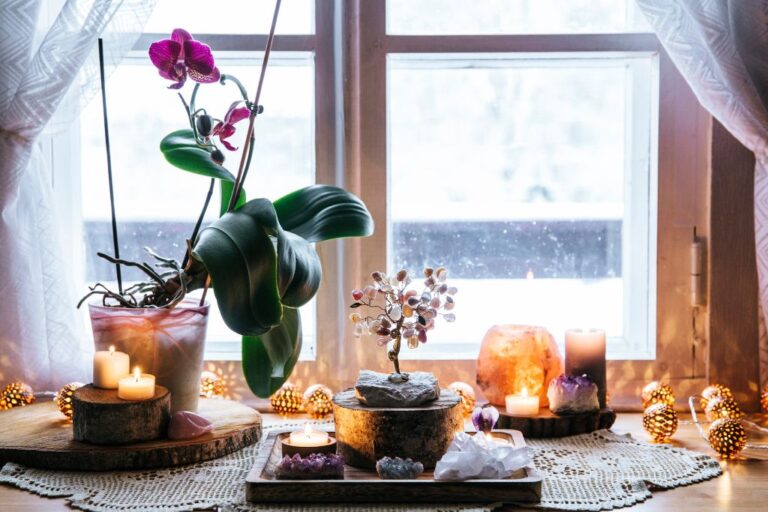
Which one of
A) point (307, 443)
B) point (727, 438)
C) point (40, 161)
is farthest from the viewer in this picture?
point (40, 161)

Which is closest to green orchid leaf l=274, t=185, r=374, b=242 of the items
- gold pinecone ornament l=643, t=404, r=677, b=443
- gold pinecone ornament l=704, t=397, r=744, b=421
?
gold pinecone ornament l=643, t=404, r=677, b=443

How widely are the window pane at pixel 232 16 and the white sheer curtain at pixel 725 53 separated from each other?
24.8 inches

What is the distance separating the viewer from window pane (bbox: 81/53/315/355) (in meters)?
1.70

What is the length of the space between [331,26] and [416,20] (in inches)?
6.5

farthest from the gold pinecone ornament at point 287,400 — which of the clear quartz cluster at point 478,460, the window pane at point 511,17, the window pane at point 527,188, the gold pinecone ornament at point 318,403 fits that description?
the window pane at point 511,17

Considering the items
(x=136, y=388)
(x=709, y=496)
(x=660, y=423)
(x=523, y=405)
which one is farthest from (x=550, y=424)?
(x=136, y=388)

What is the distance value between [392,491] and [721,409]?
68 centimetres

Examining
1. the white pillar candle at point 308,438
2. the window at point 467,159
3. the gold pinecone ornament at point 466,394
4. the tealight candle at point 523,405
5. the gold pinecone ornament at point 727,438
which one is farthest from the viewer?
the window at point 467,159

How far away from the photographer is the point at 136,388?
1267 millimetres

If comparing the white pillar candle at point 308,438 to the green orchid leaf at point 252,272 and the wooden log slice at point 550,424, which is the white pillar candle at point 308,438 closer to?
the green orchid leaf at point 252,272

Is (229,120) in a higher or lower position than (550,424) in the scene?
higher

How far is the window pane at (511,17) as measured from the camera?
5.50 ft

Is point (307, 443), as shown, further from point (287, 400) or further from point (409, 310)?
point (287, 400)

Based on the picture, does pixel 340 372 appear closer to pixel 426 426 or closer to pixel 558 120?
pixel 426 426
